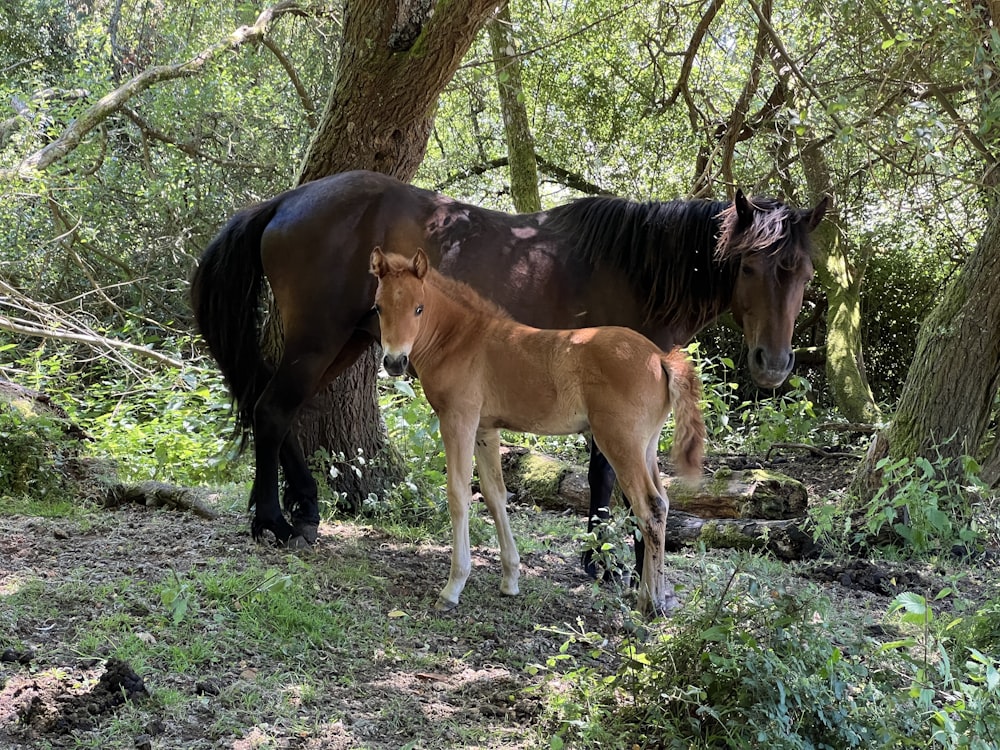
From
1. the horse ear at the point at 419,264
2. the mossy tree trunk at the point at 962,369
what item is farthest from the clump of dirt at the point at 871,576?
the horse ear at the point at 419,264

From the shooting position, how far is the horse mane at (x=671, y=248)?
A: 15.8ft

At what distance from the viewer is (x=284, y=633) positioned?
3664 millimetres

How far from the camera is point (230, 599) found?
152 inches

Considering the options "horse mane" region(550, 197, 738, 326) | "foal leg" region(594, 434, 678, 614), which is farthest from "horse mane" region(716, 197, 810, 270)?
"foal leg" region(594, 434, 678, 614)

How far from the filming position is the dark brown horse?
5008 mm

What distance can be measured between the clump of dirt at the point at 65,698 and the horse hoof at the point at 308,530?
2.11 metres

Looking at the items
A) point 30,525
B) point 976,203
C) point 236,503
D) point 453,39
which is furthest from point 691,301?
point 976,203

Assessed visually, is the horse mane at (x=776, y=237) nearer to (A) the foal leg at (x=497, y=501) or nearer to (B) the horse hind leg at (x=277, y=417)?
(A) the foal leg at (x=497, y=501)

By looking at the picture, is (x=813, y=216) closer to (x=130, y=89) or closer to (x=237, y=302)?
(x=237, y=302)

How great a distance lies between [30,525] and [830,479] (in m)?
6.30

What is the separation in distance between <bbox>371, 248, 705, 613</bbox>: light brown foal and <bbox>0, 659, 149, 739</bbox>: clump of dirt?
1.64 meters

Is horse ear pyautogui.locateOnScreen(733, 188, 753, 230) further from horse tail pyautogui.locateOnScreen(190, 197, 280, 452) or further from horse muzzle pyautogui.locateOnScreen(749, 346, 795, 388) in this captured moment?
horse tail pyautogui.locateOnScreen(190, 197, 280, 452)

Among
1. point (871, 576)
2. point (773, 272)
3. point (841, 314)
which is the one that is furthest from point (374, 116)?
point (841, 314)

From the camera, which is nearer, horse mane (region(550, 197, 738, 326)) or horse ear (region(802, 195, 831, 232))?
horse ear (region(802, 195, 831, 232))
